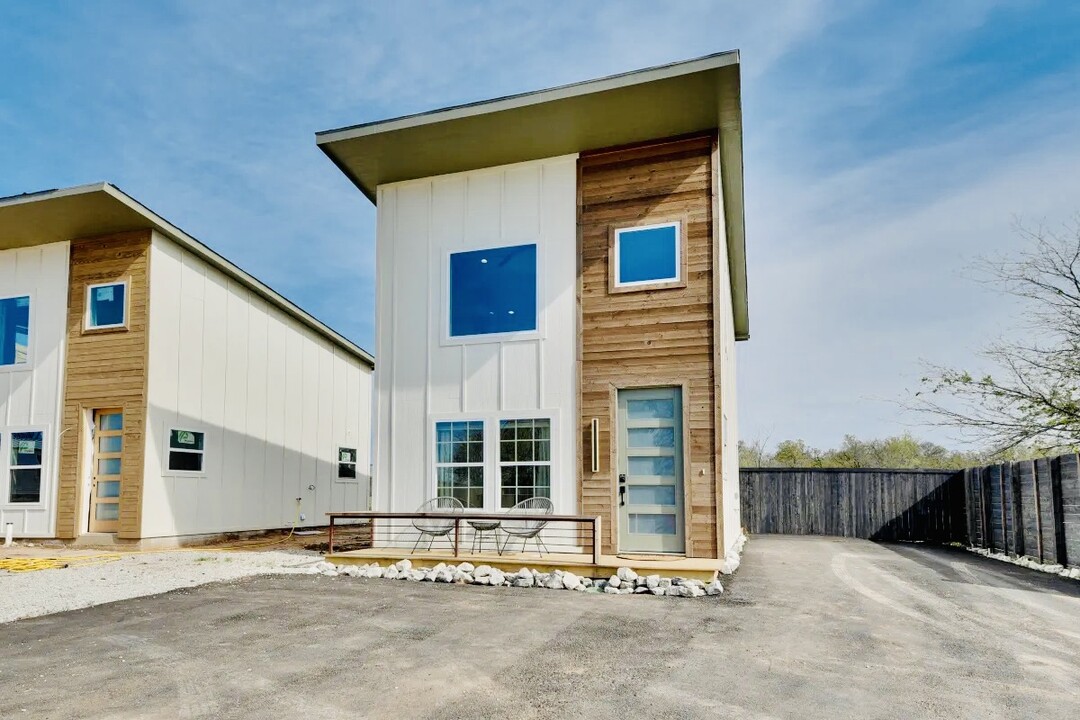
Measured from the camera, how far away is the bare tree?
458 inches

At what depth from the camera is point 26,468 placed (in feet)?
38.4

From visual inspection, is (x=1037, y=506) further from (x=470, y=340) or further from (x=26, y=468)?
(x=26, y=468)

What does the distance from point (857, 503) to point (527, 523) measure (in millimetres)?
8946

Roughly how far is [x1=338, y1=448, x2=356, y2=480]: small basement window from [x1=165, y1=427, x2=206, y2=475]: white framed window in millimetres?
4389

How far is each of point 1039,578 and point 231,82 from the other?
18588mm

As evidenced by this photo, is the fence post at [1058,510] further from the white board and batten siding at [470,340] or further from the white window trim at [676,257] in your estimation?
the white board and batten siding at [470,340]

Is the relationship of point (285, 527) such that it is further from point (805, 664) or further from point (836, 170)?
point (836, 170)

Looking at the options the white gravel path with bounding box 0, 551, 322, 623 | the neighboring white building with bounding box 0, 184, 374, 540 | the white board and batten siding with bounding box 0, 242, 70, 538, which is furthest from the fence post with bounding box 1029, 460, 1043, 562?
the white board and batten siding with bounding box 0, 242, 70, 538

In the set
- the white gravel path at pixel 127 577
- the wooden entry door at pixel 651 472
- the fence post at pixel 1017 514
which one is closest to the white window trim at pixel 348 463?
the white gravel path at pixel 127 577

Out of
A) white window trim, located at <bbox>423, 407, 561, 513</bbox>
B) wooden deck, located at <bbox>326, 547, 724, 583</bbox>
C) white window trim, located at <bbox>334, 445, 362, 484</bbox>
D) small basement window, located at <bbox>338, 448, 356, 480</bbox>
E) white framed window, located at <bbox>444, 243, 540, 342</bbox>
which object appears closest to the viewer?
wooden deck, located at <bbox>326, 547, 724, 583</bbox>

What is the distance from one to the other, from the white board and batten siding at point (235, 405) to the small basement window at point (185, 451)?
0.33 feet

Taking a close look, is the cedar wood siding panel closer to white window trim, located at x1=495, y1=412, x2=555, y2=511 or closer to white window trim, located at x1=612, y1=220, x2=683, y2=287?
white window trim, located at x1=495, y1=412, x2=555, y2=511

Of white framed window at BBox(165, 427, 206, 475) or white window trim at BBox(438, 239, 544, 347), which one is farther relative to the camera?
white framed window at BBox(165, 427, 206, 475)

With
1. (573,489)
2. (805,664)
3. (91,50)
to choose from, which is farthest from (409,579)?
(91,50)
